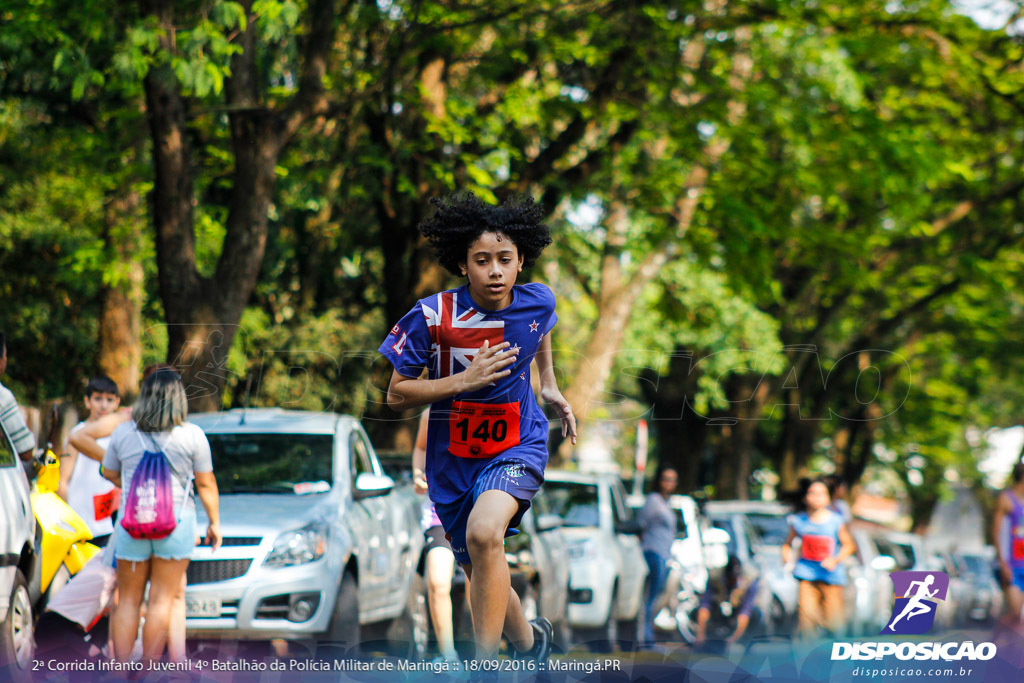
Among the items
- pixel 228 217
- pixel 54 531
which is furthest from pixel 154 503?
pixel 228 217

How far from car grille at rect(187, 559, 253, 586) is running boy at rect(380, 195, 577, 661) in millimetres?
2909

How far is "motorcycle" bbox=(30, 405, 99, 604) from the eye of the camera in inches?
269

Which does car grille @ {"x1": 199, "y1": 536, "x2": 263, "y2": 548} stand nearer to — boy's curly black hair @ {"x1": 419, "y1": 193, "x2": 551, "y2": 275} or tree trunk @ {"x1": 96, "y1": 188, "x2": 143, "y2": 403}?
boy's curly black hair @ {"x1": 419, "y1": 193, "x2": 551, "y2": 275}

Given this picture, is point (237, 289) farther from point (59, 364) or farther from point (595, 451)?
point (595, 451)

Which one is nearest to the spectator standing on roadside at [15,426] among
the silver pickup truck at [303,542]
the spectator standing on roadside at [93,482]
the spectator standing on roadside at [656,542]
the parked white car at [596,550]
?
the spectator standing on roadside at [93,482]

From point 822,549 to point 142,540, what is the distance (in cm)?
552

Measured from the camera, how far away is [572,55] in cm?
1405

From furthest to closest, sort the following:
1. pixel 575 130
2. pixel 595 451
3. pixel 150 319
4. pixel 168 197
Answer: pixel 595 451 → pixel 150 319 → pixel 575 130 → pixel 168 197

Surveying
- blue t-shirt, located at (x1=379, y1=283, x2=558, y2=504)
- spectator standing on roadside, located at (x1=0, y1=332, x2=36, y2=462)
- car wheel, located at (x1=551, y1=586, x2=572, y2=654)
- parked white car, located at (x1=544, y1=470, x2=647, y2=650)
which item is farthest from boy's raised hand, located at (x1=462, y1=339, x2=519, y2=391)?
parked white car, located at (x1=544, y1=470, x2=647, y2=650)

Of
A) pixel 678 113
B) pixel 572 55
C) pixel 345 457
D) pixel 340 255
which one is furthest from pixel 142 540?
pixel 340 255

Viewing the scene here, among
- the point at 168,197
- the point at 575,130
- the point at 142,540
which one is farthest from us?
the point at 575,130

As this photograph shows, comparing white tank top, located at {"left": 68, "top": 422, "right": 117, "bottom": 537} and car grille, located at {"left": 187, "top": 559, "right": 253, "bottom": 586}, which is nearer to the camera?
car grille, located at {"left": 187, "top": 559, "right": 253, "bottom": 586}

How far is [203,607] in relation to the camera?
24.6 ft

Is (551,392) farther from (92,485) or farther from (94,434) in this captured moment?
(92,485)
